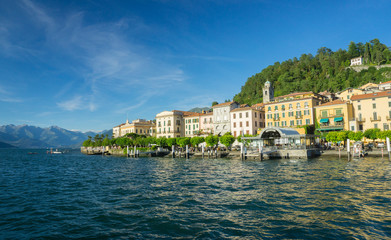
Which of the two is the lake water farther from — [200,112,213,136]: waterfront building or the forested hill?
the forested hill

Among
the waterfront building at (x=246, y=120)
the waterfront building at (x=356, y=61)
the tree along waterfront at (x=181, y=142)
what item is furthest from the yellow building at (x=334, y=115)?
the waterfront building at (x=356, y=61)

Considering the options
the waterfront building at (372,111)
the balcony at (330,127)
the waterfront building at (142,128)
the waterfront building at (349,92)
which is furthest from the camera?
the waterfront building at (142,128)

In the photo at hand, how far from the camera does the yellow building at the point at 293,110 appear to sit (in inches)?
2518

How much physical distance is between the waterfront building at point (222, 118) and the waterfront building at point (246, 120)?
2.35 metres

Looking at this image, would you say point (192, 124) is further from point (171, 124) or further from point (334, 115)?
point (334, 115)

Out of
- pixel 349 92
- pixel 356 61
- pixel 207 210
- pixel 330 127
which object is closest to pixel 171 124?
pixel 330 127

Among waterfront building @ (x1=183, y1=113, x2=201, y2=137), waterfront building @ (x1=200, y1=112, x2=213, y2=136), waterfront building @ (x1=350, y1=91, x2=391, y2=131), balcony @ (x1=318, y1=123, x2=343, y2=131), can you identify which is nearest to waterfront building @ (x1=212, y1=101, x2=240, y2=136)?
waterfront building @ (x1=200, y1=112, x2=213, y2=136)

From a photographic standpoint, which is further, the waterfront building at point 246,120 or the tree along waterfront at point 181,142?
the waterfront building at point 246,120

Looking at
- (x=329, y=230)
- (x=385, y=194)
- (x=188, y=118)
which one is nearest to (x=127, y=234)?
(x=329, y=230)

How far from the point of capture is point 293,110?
66.4 metres

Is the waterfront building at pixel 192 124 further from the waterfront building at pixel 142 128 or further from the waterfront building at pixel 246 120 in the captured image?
the waterfront building at pixel 142 128

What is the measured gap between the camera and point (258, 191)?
19.6 meters

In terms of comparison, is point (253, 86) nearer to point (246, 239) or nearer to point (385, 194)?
point (385, 194)

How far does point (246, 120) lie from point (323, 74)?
72329mm
